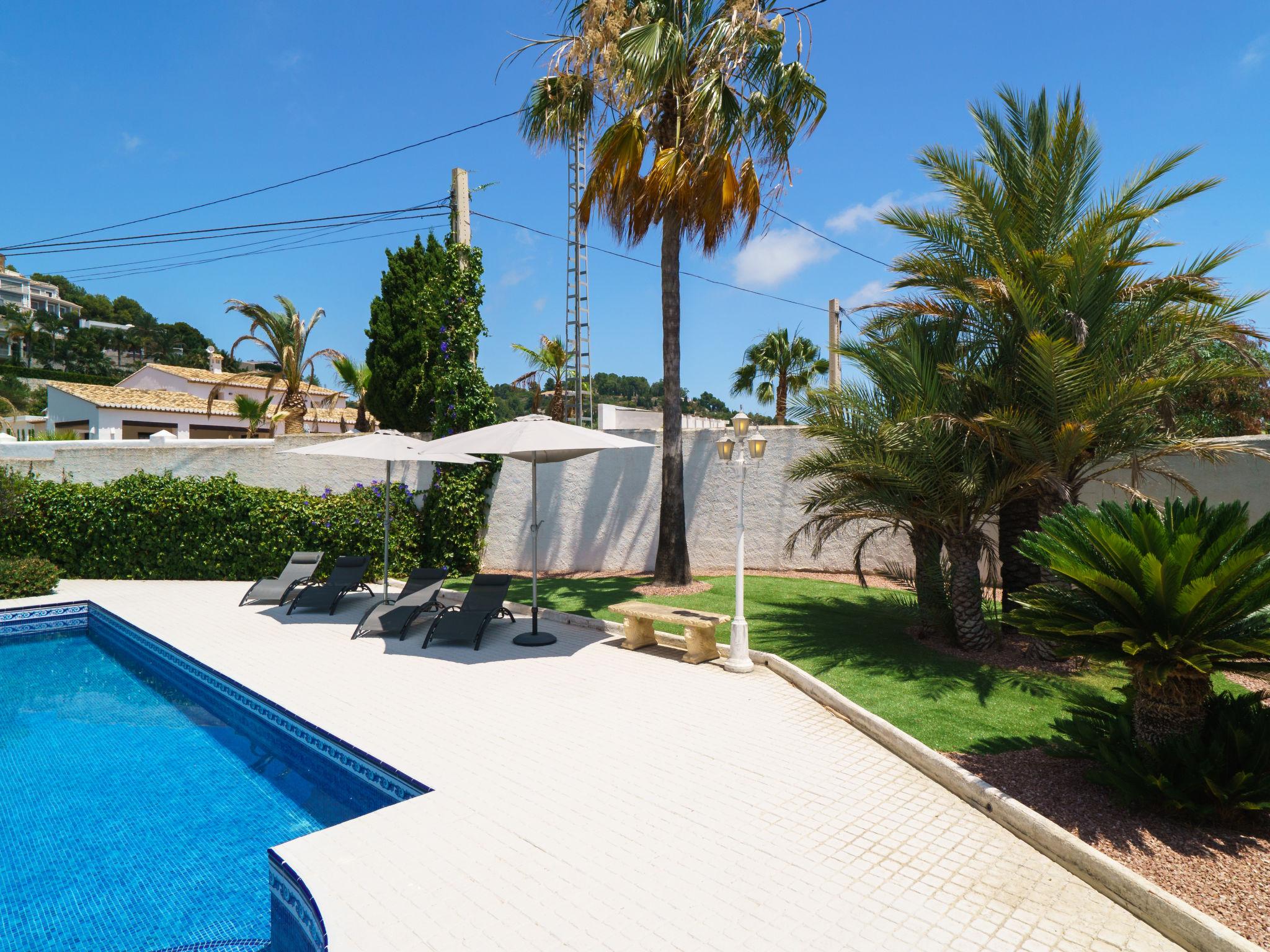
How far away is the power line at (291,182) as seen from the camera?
17.6m

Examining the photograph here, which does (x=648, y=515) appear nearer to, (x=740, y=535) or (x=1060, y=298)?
(x=740, y=535)

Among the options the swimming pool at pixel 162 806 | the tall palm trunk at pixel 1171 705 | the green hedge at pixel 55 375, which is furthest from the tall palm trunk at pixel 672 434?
the green hedge at pixel 55 375

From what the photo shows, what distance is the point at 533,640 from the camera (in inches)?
356

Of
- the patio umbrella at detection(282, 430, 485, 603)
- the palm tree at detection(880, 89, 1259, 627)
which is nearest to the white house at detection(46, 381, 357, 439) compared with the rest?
the patio umbrella at detection(282, 430, 485, 603)

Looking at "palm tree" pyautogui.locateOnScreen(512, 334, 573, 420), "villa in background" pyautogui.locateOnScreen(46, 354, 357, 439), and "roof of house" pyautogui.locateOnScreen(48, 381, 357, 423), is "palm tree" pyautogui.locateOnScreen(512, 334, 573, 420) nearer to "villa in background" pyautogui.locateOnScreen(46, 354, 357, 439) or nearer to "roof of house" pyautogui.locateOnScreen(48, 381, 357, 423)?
"villa in background" pyautogui.locateOnScreen(46, 354, 357, 439)

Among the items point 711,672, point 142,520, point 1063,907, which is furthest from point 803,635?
point 142,520

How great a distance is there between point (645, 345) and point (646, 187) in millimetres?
3399

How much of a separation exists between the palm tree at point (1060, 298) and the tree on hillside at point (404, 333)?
984 cm

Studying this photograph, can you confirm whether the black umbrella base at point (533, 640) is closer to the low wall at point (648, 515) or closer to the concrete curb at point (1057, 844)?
the concrete curb at point (1057, 844)

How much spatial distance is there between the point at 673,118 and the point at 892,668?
30.2 feet

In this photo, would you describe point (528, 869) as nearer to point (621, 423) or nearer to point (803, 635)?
point (803, 635)

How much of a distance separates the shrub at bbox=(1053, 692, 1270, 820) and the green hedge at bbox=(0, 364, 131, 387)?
194 feet

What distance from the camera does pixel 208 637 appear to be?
952 cm

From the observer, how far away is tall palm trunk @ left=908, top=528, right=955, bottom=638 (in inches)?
333
